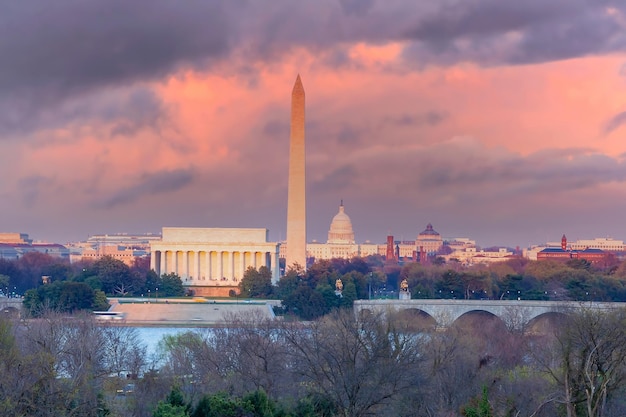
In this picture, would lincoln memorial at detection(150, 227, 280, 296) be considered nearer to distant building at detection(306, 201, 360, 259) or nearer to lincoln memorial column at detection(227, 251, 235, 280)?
lincoln memorial column at detection(227, 251, 235, 280)

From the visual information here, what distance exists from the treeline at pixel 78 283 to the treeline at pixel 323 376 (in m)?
24.6

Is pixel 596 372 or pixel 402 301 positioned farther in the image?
pixel 402 301

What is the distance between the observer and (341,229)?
178m

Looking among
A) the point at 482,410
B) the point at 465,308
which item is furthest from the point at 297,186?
the point at 482,410

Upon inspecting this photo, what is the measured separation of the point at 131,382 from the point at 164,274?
2126 inches

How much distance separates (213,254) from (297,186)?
1455 cm

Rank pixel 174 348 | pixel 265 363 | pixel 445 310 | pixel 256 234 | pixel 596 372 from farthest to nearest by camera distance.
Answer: pixel 256 234, pixel 445 310, pixel 174 348, pixel 265 363, pixel 596 372

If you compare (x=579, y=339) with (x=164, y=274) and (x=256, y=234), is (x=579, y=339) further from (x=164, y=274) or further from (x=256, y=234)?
(x=256, y=234)

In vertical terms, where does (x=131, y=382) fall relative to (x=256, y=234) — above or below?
below

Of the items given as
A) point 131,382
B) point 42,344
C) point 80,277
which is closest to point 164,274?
point 80,277

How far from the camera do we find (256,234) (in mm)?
104312

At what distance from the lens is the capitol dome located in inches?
6983

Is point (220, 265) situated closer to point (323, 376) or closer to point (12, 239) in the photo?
point (323, 376)

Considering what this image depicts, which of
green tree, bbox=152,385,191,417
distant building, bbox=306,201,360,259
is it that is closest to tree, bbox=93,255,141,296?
green tree, bbox=152,385,191,417
